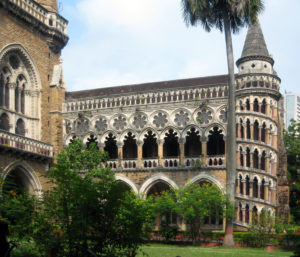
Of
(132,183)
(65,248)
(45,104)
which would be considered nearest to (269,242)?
(132,183)

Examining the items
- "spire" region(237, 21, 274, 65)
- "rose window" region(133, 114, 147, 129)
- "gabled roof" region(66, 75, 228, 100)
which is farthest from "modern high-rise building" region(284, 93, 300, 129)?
"rose window" region(133, 114, 147, 129)

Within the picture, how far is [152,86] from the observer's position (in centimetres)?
4000

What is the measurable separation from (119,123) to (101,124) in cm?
139

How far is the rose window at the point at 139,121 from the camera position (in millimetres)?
35562

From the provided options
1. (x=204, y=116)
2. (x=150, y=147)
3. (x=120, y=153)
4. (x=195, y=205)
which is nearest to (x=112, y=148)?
(x=150, y=147)

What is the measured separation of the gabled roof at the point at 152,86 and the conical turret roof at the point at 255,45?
3.03 metres

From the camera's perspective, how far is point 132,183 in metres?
35.4

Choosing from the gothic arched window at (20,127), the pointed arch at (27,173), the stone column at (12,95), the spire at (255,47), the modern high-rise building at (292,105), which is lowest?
the pointed arch at (27,173)

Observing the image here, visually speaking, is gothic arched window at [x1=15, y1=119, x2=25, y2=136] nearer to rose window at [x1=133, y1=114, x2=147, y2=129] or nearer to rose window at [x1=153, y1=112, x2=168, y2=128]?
rose window at [x1=133, y1=114, x2=147, y2=129]

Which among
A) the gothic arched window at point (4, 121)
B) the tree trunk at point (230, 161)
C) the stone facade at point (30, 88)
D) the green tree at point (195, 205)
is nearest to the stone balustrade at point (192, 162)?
the green tree at point (195, 205)

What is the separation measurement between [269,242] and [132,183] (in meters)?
11.5

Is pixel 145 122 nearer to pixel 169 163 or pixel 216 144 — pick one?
pixel 169 163

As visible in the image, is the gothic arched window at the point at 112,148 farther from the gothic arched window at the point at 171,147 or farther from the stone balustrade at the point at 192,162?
the stone balustrade at the point at 192,162

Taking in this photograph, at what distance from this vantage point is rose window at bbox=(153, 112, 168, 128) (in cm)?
3500
